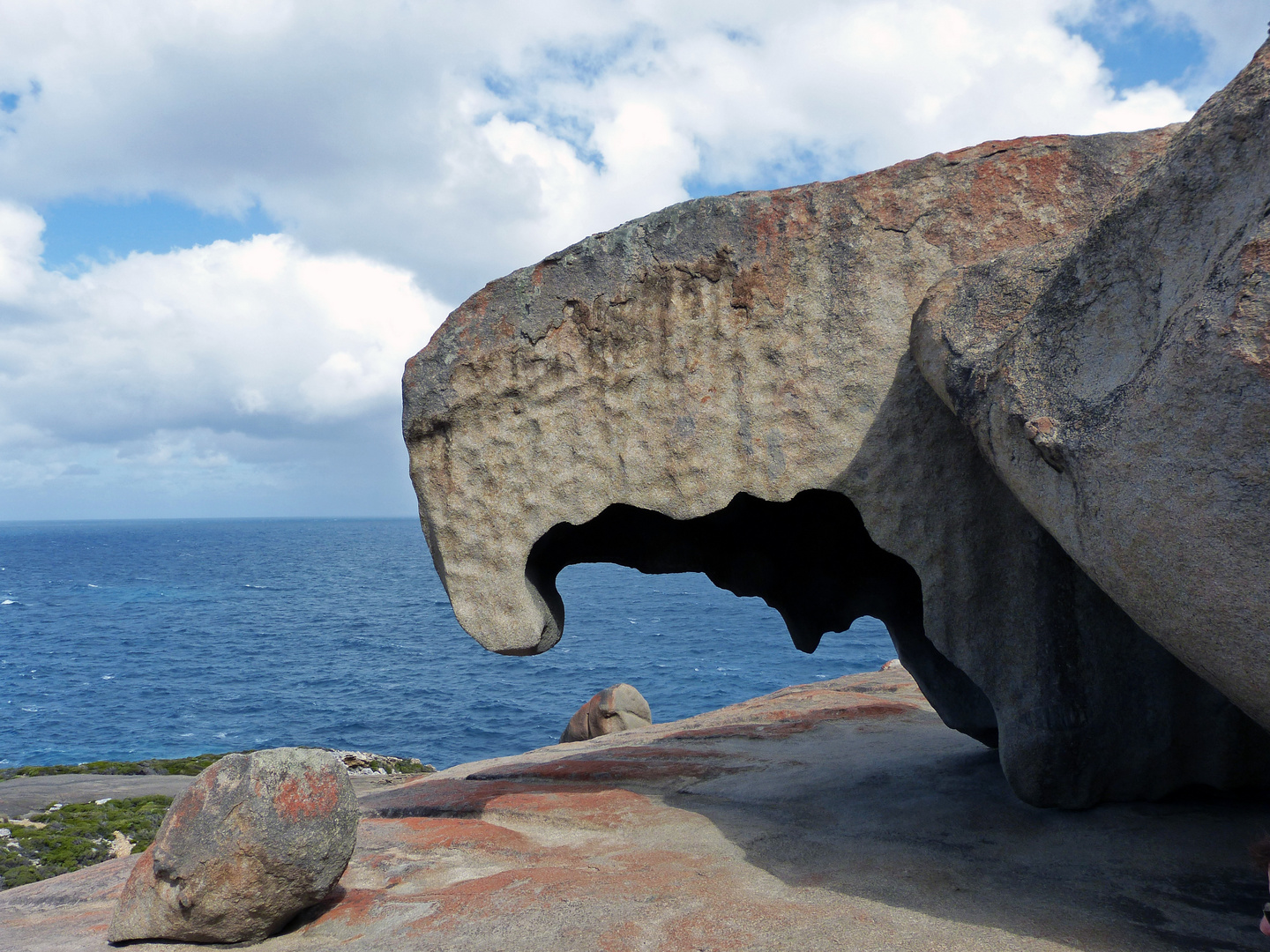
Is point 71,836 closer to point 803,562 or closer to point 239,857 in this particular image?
point 239,857

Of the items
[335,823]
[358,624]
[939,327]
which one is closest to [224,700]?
[358,624]

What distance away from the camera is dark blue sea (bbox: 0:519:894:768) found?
32.4 m

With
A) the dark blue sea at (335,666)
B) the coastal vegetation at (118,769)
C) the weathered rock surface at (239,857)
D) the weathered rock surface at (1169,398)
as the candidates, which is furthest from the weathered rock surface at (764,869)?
the dark blue sea at (335,666)

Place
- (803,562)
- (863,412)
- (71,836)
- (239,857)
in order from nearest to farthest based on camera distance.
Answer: (239,857) → (863,412) → (803,562) → (71,836)

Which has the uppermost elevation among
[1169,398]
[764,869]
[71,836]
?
[1169,398]

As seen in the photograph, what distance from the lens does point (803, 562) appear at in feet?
30.8

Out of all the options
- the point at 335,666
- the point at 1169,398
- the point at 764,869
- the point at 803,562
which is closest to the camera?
the point at 1169,398

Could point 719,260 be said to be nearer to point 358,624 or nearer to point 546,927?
point 546,927

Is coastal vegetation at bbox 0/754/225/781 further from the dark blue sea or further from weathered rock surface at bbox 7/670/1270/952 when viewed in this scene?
weathered rock surface at bbox 7/670/1270/952

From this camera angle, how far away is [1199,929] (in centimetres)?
482

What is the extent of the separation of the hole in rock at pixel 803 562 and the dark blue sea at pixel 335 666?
70.3ft

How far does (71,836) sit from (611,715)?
9.62m

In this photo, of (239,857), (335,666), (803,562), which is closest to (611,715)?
(803,562)

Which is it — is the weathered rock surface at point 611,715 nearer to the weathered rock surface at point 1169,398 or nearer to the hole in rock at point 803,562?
the hole in rock at point 803,562
